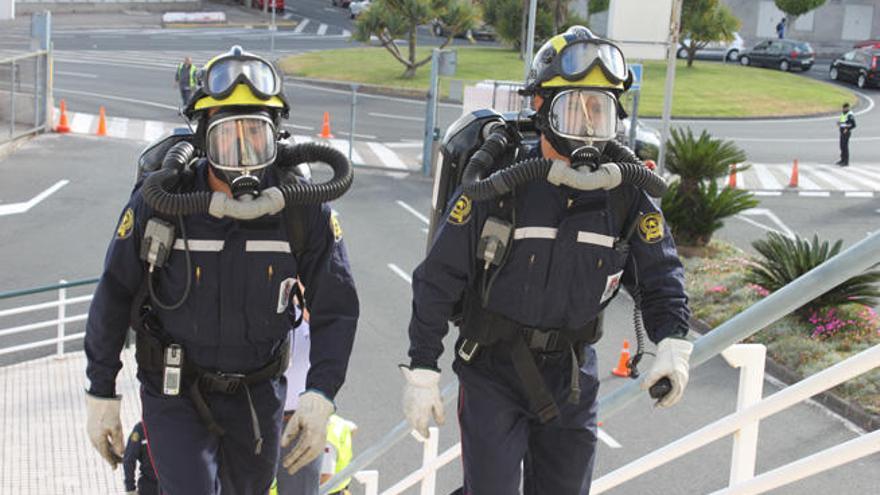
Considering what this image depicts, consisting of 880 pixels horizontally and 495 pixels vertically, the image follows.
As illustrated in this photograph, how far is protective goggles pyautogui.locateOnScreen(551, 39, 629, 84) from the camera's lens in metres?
4.52

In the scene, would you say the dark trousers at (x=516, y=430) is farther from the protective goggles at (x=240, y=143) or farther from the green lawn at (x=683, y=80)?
the green lawn at (x=683, y=80)

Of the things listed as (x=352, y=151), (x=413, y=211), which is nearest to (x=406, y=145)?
(x=352, y=151)

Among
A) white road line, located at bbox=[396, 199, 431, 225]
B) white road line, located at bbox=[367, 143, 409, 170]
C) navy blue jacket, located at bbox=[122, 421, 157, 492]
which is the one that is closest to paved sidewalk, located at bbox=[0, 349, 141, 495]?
navy blue jacket, located at bbox=[122, 421, 157, 492]

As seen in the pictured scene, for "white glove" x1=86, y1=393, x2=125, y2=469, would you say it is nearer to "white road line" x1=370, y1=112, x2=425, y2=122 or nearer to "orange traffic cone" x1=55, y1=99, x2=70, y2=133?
"orange traffic cone" x1=55, y1=99, x2=70, y2=133

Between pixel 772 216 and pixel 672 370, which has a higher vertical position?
pixel 672 370

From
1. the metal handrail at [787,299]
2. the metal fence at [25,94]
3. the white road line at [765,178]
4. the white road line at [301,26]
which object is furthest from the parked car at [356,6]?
the metal handrail at [787,299]

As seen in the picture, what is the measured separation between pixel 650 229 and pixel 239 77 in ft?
5.42

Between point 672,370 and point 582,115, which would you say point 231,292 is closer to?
point 582,115

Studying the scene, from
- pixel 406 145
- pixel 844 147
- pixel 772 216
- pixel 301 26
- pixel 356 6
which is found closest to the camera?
pixel 772 216

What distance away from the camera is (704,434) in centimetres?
388

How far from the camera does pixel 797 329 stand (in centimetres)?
1387

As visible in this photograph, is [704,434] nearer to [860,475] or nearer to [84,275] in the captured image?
[860,475]

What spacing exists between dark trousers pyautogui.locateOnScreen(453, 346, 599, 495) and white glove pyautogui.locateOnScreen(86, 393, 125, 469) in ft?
4.48

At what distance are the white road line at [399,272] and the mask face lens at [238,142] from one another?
39.5ft
